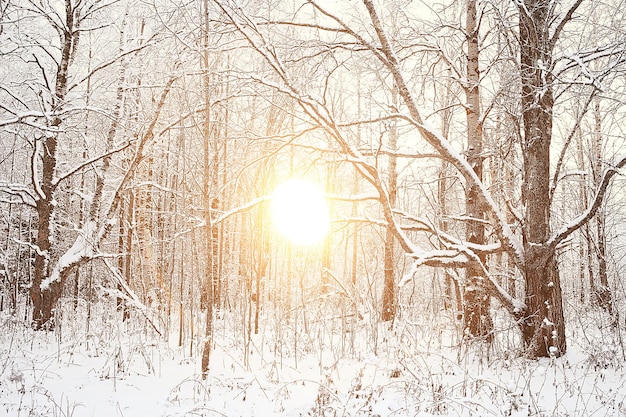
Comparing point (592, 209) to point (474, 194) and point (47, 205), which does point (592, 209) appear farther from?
point (47, 205)

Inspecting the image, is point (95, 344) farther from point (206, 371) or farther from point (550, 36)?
point (550, 36)

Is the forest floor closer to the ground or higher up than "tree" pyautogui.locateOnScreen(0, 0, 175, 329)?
closer to the ground

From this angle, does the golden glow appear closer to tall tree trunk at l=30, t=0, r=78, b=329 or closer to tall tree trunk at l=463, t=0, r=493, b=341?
tall tree trunk at l=463, t=0, r=493, b=341

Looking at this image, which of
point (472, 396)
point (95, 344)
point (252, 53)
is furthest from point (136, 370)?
point (252, 53)

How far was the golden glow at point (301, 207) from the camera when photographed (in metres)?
7.10

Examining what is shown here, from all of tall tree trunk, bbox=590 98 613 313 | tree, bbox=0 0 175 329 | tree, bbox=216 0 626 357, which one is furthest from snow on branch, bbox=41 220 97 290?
tall tree trunk, bbox=590 98 613 313

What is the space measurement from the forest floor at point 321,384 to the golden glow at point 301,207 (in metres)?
2.16

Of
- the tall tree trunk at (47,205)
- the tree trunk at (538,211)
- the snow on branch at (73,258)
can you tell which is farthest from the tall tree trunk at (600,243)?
the tall tree trunk at (47,205)

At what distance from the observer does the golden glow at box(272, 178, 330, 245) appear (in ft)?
23.3

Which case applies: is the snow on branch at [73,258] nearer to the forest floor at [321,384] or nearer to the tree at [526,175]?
the forest floor at [321,384]

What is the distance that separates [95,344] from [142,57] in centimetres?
698

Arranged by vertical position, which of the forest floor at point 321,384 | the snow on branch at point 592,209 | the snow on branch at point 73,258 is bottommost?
the forest floor at point 321,384

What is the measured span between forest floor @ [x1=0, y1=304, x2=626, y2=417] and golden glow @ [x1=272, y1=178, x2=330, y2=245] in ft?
7.09

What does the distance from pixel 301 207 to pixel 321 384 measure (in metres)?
5.68
